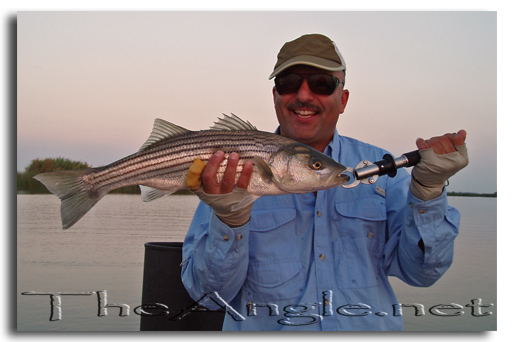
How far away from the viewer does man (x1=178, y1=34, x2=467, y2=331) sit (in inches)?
119

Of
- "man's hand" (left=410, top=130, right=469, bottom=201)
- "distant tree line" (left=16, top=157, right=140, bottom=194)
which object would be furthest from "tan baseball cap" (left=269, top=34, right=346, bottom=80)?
"distant tree line" (left=16, top=157, right=140, bottom=194)

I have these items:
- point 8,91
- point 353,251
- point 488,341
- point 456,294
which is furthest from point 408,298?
point 8,91

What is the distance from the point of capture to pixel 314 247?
3195 millimetres

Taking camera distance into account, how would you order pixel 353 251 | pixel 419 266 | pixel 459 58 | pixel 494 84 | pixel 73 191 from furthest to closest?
1. pixel 459 58
2. pixel 494 84
3. pixel 353 251
4. pixel 419 266
5. pixel 73 191

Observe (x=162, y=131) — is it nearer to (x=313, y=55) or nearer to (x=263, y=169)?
(x=263, y=169)

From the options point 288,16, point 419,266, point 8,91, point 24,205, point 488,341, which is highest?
point 288,16

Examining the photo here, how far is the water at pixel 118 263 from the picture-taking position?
4.17 meters

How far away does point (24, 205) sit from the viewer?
162 inches

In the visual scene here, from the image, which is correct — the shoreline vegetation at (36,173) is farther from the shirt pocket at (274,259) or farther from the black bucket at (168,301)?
the shirt pocket at (274,259)

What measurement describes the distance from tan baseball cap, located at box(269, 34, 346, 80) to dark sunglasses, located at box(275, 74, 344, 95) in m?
0.07

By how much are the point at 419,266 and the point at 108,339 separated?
2660 millimetres

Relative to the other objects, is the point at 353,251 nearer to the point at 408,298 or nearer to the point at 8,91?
the point at 408,298

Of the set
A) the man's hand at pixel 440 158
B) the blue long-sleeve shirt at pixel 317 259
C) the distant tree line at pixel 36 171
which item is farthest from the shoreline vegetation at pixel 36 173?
the man's hand at pixel 440 158

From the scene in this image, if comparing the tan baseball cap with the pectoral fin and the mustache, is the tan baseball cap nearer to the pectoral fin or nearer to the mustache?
the mustache
